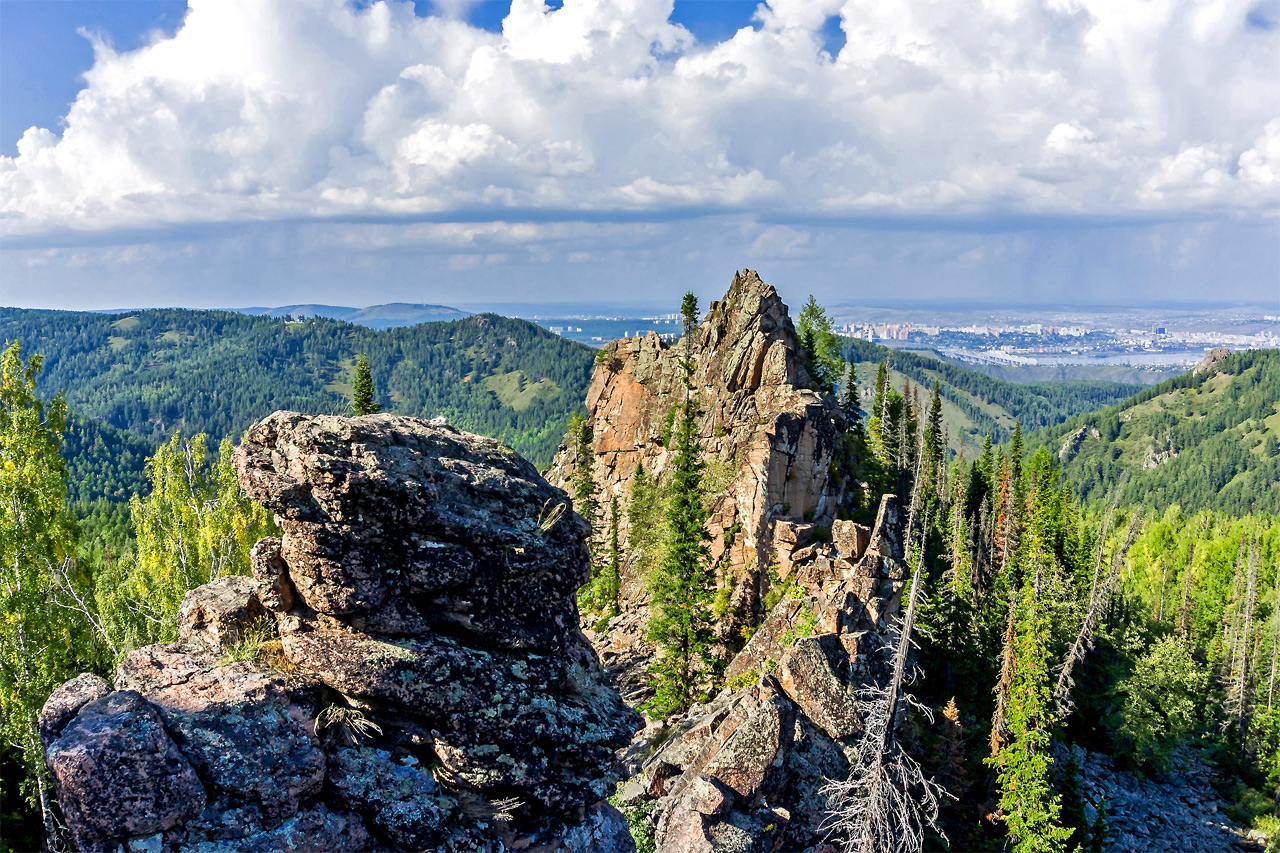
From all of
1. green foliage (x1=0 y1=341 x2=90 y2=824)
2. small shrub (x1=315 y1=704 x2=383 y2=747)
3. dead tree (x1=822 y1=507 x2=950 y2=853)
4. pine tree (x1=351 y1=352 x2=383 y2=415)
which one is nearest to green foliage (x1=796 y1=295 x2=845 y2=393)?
pine tree (x1=351 y1=352 x2=383 y2=415)

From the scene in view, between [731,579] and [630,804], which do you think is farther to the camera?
[731,579]

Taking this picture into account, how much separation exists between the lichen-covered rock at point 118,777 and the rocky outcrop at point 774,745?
Result: 16111 millimetres

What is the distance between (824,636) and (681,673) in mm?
12864

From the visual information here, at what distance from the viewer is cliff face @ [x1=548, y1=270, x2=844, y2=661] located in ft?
180

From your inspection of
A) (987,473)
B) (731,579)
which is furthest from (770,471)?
(987,473)

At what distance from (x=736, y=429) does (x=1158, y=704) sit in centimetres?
4487

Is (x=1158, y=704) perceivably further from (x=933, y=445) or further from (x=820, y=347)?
(x=820, y=347)

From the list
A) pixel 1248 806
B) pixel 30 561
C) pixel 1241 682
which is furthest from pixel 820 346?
pixel 30 561

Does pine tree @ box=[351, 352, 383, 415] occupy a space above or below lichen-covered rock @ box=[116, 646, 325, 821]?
above

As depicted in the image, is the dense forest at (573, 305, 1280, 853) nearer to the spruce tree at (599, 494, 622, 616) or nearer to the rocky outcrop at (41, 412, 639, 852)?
the spruce tree at (599, 494, 622, 616)

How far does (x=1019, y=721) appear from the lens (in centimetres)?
4025

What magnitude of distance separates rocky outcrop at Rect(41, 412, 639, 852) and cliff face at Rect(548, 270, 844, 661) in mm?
36437

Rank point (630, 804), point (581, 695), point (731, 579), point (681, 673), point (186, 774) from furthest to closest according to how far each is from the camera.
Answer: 1. point (731, 579)
2. point (681, 673)
3. point (630, 804)
4. point (581, 695)
5. point (186, 774)

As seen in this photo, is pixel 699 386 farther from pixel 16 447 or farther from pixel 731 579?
pixel 16 447
